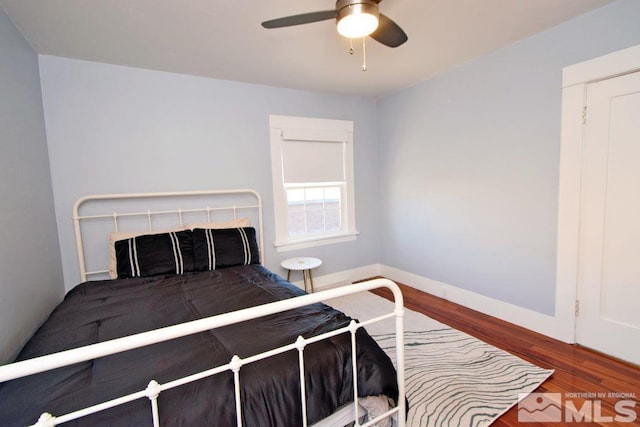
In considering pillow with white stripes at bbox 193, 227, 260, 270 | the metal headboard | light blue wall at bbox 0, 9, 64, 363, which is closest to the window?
the metal headboard

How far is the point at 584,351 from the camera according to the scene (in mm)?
2117

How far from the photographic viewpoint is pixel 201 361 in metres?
1.14

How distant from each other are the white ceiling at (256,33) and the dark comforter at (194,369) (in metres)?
1.76

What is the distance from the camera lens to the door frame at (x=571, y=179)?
2035 mm

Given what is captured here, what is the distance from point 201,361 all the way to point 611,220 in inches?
104

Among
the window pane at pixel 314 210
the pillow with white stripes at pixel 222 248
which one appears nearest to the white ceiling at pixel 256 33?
the window pane at pixel 314 210

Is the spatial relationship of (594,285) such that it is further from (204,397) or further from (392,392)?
(204,397)

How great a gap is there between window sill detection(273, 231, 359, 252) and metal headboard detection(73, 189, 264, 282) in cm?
31

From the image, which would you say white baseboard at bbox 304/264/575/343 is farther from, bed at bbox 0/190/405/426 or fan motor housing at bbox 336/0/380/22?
fan motor housing at bbox 336/0/380/22

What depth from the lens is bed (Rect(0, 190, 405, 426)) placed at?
887mm

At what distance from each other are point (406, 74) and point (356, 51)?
0.81 metres

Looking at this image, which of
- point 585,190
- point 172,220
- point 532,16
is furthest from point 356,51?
point 172,220

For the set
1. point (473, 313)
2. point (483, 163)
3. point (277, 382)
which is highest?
point (483, 163)

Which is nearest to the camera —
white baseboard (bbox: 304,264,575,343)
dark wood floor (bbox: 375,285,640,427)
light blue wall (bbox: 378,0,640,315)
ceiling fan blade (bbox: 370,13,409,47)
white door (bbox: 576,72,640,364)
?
ceiling fan blade (bbox: 370,13,409,47)
